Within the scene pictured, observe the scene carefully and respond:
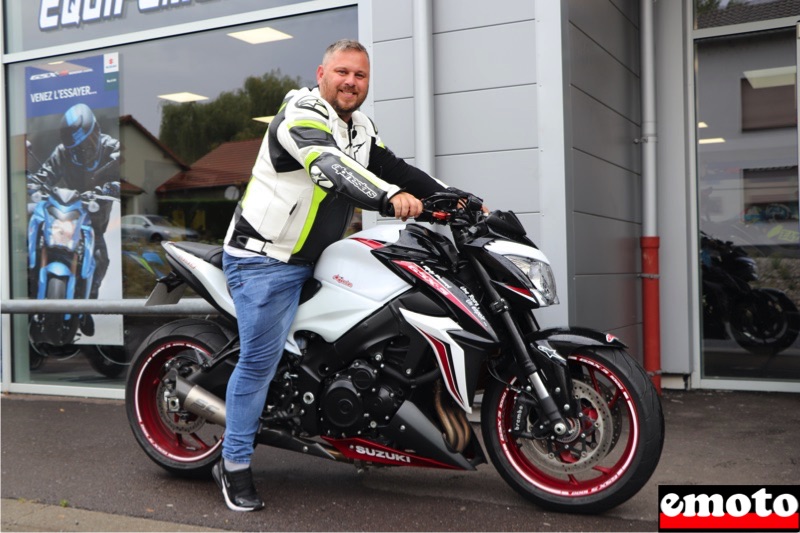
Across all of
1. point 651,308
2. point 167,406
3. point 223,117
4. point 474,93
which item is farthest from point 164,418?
point 651,308

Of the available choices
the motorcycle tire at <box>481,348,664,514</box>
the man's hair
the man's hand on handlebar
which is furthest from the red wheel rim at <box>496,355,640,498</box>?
the man's hair

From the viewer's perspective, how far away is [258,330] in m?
3.83

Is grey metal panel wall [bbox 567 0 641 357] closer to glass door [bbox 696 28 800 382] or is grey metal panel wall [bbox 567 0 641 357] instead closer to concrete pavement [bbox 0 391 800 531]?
glass door [bbox 696 28 800 382]

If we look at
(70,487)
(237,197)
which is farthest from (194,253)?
(237,197)

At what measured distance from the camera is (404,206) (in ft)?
11.1

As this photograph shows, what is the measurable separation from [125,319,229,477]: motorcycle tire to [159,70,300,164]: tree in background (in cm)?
270

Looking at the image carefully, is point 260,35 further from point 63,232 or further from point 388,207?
point 388,207

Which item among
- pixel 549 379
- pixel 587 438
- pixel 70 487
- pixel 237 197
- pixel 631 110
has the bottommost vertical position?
pixel 70 487

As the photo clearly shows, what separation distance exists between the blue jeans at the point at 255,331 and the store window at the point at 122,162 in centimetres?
300

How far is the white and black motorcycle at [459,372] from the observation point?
3531 mm

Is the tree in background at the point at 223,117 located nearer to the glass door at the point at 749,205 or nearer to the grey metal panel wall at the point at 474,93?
the grey metal panel wall at the point at 474,93

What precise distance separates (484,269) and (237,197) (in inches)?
140

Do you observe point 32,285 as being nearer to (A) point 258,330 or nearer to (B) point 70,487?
(B) point 70,487

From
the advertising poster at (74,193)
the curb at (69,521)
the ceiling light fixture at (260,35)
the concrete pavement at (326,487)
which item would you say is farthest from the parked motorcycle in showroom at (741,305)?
the advertising poster at (74,193)
